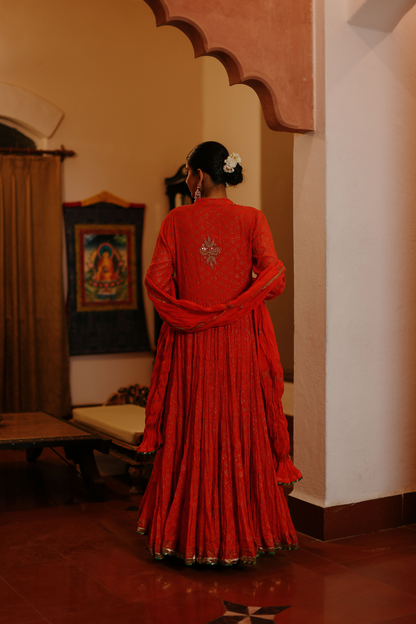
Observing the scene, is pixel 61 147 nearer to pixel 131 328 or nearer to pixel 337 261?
pixel 131 328

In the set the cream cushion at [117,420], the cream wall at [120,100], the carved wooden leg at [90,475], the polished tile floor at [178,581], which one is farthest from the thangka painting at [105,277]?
the polished tile floor at [178,581]

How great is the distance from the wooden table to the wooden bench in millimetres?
96

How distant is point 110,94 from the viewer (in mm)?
6520

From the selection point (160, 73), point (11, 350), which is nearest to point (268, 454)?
point (11, 350)

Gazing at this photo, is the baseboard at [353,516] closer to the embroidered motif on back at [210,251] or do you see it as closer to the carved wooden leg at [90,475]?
the carved wooden leg at [90,475]

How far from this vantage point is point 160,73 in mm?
6770

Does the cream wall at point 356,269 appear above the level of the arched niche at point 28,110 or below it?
below

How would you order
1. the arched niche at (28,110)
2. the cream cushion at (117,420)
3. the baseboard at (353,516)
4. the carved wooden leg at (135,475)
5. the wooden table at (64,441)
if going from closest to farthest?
the baseboard at (353,516) → the wooden table at (64,441) → the carved wooden leg at (135,475) → the cream cushion at (117,420) → the arched niche at (28,110)

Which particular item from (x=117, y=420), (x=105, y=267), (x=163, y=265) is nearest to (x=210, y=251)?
(x=163, y=265)

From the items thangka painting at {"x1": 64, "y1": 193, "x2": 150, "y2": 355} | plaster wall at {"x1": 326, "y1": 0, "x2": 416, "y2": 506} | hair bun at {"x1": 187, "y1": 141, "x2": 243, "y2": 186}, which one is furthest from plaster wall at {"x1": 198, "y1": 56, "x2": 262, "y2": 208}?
hair bun at {"x1": 187, "y1": 141, "x2": 243, "y2": 186}

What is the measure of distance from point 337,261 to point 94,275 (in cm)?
380

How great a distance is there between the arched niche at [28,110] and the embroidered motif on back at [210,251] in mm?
4010

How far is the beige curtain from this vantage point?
6105 mm

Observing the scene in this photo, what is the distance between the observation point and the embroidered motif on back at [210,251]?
2.79 metres
